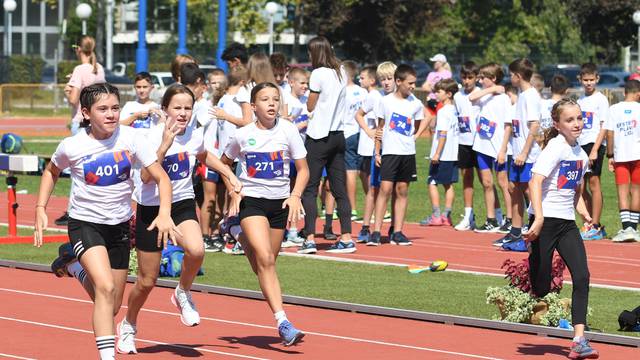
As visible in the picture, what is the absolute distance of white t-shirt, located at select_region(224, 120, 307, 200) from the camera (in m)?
10.7

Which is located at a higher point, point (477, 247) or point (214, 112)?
point (214, 112)

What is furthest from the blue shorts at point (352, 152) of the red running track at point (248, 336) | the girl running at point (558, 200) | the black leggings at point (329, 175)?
the girl running at point (558, 200)

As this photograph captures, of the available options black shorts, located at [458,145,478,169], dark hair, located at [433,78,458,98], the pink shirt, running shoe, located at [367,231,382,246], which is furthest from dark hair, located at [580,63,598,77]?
the pink shirt

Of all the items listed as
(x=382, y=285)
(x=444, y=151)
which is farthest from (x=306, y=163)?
(x=444, y=151)

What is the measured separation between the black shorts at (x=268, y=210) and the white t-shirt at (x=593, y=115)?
7716mm

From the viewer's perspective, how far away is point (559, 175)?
10305 mm

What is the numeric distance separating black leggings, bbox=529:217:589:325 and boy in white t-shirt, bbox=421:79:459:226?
8.64 m

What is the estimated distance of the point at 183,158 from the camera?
1061cm

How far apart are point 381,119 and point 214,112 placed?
367 centimetres

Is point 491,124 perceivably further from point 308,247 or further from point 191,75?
point 191,75

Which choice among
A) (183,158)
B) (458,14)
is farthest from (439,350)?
(458,14)

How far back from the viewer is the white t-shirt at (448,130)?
18.9 meters

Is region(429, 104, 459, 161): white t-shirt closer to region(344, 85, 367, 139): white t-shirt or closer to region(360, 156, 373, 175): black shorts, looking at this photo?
region(360, 156, 373, 175): black shorts

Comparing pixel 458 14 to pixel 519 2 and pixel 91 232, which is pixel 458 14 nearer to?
pixel 519 2
